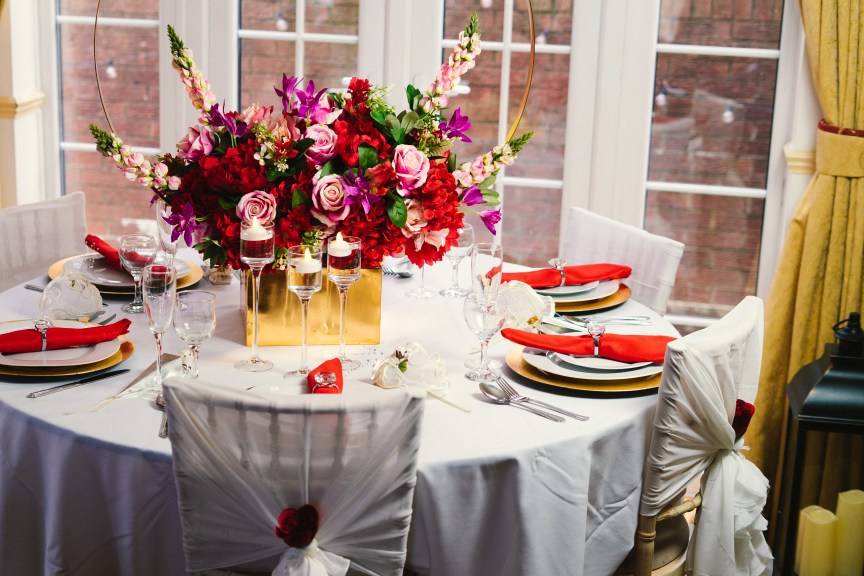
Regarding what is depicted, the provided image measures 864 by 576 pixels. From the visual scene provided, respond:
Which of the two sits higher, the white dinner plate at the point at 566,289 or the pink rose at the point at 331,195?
the pink rose at the point at 331,195

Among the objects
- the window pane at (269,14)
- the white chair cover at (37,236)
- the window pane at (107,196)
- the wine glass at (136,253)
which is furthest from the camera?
the window pane at (107,196)

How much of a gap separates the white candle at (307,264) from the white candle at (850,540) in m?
1.63

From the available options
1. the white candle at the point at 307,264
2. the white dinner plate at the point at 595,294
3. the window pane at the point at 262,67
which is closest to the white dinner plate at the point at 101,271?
the white candle at the point at 307,264

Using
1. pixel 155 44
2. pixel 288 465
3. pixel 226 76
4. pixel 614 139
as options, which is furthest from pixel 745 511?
pixel 155 44

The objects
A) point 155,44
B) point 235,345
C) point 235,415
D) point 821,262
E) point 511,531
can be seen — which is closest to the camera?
point 235,415

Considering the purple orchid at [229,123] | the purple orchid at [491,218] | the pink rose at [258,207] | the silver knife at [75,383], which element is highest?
the purple orchid at [229,123]

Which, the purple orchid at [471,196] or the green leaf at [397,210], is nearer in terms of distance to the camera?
the green leaf at [397,210]

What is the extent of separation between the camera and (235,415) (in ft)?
5.28

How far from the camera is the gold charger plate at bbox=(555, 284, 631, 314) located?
8.36 feet

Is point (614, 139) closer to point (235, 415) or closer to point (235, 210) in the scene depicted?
point (235, 210)

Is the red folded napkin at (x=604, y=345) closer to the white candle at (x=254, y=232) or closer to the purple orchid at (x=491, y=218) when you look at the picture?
the purple orchid at (x=491, y=218)

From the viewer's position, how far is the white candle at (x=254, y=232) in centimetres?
205

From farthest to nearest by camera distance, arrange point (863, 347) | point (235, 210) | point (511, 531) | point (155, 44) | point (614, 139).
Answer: point (155, 44)
point (614, 139)
point (863, 347)
point (235, 210)
point (511, 531)

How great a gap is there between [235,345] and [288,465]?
2.14ft
